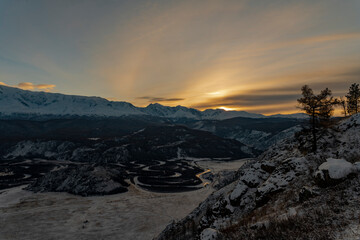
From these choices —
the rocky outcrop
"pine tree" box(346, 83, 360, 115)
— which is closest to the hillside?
the rocky outcrop

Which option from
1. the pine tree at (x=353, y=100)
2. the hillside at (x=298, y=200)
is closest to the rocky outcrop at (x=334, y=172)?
the hillside at (x=298, y=200)

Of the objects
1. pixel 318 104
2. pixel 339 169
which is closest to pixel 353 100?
pixel 318 104

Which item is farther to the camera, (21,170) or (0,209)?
(21,170)

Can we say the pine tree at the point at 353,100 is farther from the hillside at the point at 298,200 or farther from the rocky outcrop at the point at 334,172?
the rocky outcrop at the point at 334,172

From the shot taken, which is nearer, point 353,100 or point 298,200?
point 298,200

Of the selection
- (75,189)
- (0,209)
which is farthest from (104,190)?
(0,209)

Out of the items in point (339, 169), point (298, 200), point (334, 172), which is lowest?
point (298, 200)

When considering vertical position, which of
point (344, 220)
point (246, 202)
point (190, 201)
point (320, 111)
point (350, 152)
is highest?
point (320, 111)

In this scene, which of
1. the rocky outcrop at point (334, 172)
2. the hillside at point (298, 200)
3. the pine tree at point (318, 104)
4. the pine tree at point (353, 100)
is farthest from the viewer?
the pine tree at point (353, 100)

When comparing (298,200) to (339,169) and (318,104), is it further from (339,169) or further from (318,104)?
(318,104)

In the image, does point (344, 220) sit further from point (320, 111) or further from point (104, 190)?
point (104, 190)

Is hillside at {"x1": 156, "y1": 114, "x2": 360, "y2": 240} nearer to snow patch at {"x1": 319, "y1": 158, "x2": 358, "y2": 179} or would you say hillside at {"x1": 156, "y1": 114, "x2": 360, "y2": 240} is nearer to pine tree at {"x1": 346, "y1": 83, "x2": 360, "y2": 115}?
snow patch at {"x1": 319, "y1": 158, "x2": 358, "y2": 179}
